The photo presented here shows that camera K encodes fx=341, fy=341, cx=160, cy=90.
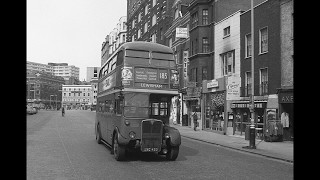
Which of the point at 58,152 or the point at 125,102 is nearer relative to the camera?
the point at 125,102

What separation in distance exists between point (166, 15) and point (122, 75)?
41878mm

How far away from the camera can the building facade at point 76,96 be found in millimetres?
150000

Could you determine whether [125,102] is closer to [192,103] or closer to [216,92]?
[216,92]

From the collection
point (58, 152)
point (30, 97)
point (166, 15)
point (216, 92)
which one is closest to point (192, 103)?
point (216, 92)

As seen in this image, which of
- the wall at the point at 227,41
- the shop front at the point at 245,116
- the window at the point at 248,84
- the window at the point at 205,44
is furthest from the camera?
the window at the point at 205,44

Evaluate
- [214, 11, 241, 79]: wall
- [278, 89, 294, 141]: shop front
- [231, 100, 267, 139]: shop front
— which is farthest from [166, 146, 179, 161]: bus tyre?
[214, 11, 241, 79]: wall

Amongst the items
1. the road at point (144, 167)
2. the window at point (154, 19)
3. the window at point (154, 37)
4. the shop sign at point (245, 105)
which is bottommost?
the road at point (144, 167)

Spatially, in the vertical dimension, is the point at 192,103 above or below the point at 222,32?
below

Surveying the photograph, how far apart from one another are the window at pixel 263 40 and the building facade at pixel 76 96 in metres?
129

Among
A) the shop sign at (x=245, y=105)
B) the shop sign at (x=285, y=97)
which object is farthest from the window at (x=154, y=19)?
the shop sign at (x=285, y=97)

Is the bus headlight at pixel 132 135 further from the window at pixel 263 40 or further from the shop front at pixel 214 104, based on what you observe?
the shop front at pixel 214 104
